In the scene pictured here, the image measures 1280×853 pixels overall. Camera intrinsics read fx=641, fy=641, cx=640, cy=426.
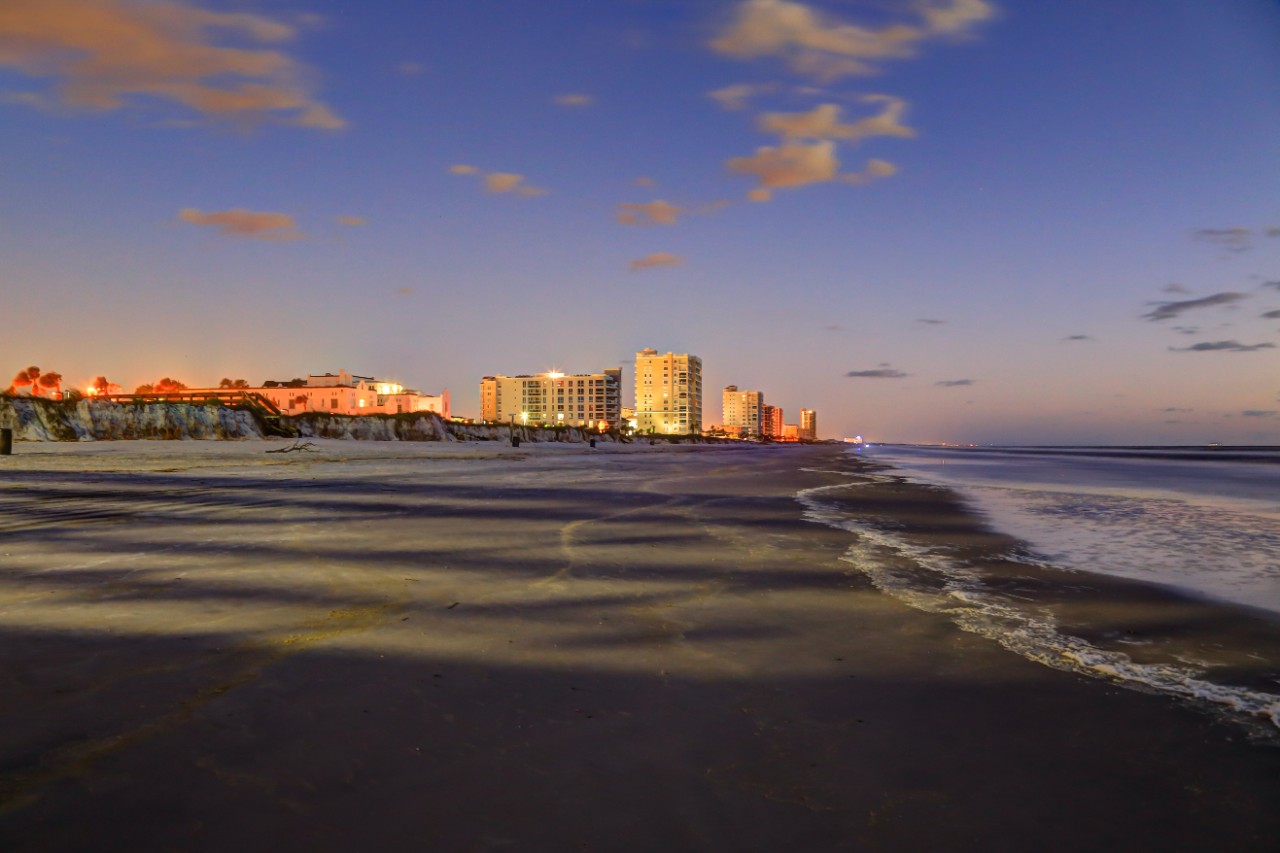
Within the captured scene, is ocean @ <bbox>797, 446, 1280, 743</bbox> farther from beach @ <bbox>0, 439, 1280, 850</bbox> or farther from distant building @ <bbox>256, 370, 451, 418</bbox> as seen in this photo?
distant building @ <bbox>256, 370, 451, 418</bbox>

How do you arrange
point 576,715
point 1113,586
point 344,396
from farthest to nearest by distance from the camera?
point 344,396
point 1113,586
point 576,715

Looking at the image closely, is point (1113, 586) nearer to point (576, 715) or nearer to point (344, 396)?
point (576, 715)

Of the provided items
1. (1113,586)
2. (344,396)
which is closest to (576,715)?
(1113,586)

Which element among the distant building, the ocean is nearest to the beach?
the ocean

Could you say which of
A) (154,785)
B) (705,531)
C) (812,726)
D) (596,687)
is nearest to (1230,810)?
(812,726)

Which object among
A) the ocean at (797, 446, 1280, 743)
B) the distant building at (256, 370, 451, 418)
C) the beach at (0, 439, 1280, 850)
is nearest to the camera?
the beach at (0, 439, 1280, 850)

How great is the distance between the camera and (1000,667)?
3.96 m

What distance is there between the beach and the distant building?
105748 millimetres

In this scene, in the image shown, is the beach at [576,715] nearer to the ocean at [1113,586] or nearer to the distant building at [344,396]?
the ocean at [1113,586]

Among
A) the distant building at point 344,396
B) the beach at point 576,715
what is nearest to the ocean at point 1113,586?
the beach at point 576,715

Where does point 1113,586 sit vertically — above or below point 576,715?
below

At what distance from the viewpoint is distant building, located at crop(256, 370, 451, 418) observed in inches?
4572

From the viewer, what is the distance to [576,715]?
3.13m

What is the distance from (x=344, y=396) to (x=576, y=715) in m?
126
